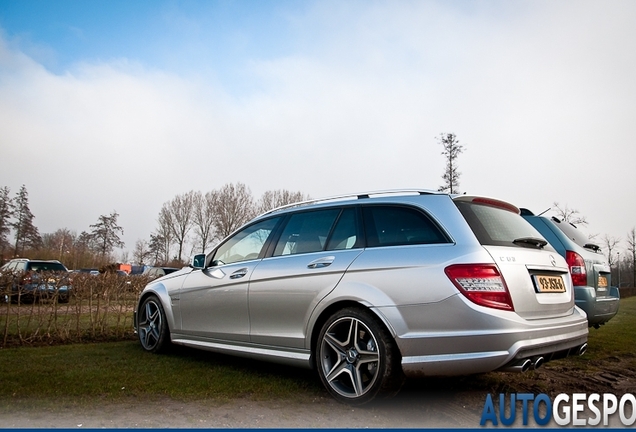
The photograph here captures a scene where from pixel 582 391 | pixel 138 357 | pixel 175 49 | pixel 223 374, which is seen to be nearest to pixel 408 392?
pixel 582 391

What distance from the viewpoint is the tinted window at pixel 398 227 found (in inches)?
155

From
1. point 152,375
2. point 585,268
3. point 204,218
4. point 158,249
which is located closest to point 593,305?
point 585,268

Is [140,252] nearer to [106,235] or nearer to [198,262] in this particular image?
[106,235]

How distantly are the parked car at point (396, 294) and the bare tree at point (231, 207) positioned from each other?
43.4 meters

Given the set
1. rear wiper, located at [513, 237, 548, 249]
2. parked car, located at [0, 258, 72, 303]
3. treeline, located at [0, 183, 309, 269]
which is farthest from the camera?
treeline, located at [0, 183, 309, 269]

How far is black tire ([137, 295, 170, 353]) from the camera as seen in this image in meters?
6.16

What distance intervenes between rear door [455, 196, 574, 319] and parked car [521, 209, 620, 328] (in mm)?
1716

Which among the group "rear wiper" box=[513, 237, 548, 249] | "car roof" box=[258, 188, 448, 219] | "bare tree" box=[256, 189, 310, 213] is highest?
"bare tree" box=[256, 189, 310, 213]

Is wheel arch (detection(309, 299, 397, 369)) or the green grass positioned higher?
wheel arch (detection(309, 299, 397, 369))

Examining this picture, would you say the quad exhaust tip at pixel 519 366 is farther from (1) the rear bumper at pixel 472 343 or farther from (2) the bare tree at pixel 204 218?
(2) the bare tree at pixel 204 218

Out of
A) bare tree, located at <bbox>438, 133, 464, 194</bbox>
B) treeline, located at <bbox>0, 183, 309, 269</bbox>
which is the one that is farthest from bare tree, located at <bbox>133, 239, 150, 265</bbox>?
bare tree, located at <bbox>438, 133, 464, 194</bbox>

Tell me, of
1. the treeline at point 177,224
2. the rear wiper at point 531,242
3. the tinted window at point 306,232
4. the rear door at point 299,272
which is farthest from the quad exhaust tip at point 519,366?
the treeline at point 177,224

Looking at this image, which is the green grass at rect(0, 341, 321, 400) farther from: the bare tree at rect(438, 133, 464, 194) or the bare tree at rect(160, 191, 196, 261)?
the bare tree at rect(160, 191, 196, 261)

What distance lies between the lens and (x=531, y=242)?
13.8 feet
